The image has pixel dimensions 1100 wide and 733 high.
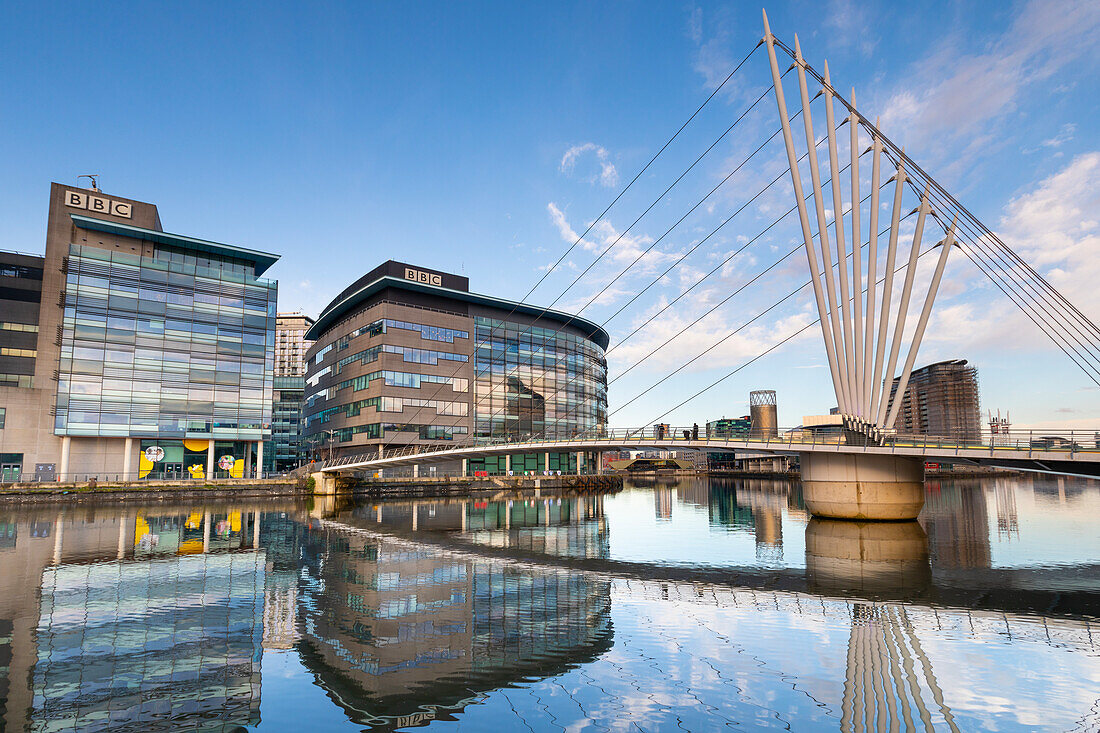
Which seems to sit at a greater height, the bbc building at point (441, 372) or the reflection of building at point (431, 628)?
the bbc building at point (441, 372)

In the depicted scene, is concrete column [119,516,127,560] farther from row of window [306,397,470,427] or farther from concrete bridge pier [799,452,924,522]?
row of window [306,397,470,427]

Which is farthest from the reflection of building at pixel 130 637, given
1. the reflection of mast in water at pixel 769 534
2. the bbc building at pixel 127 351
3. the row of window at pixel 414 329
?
the row of window at pixel 414 329

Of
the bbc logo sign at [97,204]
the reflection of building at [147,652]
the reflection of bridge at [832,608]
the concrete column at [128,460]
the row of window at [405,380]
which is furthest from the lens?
the row of window at [405,380]

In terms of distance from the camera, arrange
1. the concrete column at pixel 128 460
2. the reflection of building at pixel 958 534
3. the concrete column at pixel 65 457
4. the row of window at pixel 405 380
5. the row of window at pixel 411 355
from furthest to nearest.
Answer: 1. the row of window at pixel 411 355
2. the row of window at pixel 405 380
3. the concrete column at pixel 128 460
4. the concrete column at pixel 65 457
5. the reflection of building at pixel 958 534

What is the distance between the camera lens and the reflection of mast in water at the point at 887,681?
11172 mm

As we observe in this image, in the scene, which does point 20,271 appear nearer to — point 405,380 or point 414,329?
point 405,380

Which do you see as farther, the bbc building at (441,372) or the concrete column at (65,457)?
the bbc building at (441,372)

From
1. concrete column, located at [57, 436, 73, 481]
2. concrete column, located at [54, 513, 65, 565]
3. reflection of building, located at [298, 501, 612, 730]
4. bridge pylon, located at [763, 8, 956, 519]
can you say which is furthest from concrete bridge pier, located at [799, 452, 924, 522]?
concrete column, located at [57, 436, 73, 481]

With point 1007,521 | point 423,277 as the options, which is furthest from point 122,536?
point 423,277

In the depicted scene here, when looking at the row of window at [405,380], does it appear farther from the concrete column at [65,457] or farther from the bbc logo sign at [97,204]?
the concrete column at [65,457]

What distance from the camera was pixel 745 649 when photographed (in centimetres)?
1586

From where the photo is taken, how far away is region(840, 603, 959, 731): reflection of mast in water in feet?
36.7

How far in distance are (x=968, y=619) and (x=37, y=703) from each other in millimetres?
23631

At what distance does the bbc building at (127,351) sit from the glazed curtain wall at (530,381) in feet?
117
